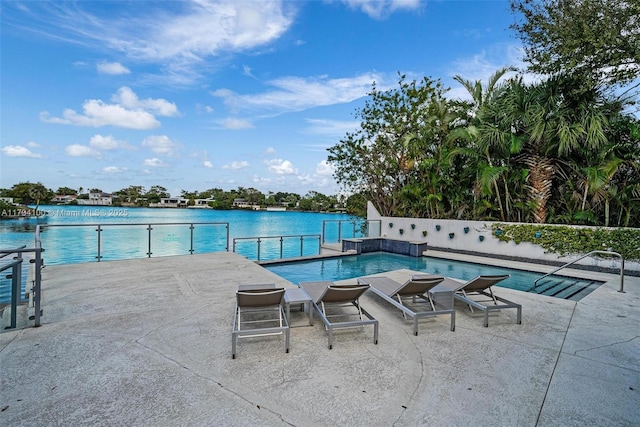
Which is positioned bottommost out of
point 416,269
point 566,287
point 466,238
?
point 416,269

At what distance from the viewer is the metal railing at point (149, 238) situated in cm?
848

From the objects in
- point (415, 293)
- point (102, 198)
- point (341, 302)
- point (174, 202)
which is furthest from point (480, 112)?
point (174, 202)

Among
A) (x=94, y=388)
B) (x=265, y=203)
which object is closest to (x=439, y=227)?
(x=94, y=388)

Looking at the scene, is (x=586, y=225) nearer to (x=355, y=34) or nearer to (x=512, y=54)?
(x=512, y=54)

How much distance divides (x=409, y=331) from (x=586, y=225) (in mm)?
8978

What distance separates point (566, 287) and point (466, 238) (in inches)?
187

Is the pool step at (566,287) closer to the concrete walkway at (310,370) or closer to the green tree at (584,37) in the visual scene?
the concrete walkway at (310,370)

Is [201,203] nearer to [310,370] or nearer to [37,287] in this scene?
[37,287]

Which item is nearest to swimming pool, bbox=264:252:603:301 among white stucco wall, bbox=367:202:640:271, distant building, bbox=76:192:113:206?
white stucco wall, bbox=367:202:640:271

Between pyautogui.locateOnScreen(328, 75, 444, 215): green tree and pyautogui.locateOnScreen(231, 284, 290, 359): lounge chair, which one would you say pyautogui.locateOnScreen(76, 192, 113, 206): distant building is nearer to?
pyautogui.locateOnScreen(328, 75, 444, 215): green tree

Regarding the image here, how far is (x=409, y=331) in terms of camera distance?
13.6ft

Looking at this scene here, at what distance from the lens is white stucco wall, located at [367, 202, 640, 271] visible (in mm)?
9617

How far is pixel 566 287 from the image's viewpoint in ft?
24.3

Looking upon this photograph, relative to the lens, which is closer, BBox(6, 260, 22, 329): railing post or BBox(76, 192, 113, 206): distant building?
BBox(6, 260, 22, 329): railing post
